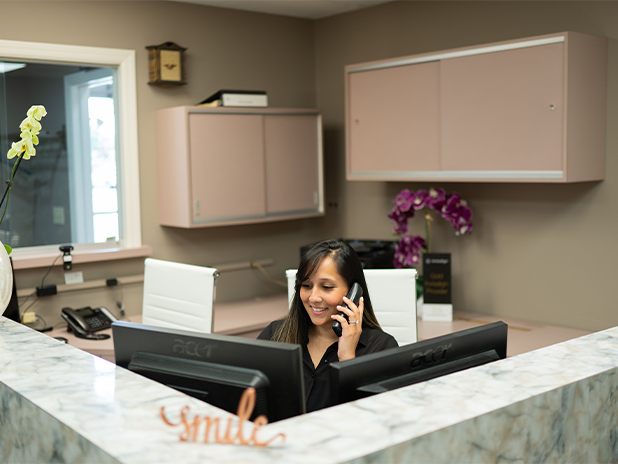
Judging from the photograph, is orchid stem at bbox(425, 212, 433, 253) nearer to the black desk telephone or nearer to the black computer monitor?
the black desk telephone

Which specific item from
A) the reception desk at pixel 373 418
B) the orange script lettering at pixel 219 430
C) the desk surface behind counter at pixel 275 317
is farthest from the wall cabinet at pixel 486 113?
the orange script lettering at pixel 219 430

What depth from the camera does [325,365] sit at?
2.32 meters

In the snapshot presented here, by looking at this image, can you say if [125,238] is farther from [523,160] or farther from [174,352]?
A: [174,352]

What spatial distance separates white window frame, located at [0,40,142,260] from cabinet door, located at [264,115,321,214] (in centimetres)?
75

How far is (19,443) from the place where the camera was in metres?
1.62

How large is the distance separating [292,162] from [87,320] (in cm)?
153

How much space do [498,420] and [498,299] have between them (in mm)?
2873

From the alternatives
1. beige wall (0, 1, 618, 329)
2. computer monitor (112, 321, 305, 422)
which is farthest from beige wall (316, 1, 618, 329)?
computer monitor (112, 321, 305, 422)

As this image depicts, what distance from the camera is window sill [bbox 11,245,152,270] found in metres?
3.90

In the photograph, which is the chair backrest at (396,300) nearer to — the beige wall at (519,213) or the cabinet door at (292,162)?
the beige wall at (519,213)

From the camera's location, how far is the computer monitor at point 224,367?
1478 mm

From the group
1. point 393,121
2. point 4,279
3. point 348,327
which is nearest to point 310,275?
point 348,327

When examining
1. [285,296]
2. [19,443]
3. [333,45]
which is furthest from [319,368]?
[333,45]

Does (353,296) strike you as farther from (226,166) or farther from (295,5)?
(295,5)
